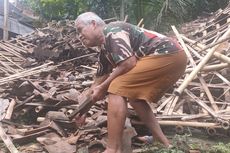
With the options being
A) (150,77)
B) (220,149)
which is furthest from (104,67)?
(220,149)

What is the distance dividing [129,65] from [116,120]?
512 millimetres

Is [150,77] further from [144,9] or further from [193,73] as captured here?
[144,9]

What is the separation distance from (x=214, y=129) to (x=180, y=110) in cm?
70

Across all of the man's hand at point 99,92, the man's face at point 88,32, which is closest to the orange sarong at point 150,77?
the man's hand at point 99,92

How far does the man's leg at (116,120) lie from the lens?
3.44 metres

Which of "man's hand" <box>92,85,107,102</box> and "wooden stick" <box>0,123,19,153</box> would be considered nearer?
"man's hand" <box>92,85,107,102</box>

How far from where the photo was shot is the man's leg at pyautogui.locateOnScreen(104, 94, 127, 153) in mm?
3436

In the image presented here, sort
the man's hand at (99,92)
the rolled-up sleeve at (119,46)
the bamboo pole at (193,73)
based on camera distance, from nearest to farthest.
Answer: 1. the rolled-up sleeve at (119,46)
2. the man's hand at (99,92)
3. the bamboo pole at (193,73)

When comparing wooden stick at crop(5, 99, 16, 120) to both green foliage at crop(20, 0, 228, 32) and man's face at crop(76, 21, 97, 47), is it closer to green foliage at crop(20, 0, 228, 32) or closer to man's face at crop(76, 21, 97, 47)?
man's face at crop(76, 21, 97, 47)

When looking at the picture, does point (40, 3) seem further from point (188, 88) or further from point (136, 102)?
point (136, 102)

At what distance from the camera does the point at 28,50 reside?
10578 millimetres

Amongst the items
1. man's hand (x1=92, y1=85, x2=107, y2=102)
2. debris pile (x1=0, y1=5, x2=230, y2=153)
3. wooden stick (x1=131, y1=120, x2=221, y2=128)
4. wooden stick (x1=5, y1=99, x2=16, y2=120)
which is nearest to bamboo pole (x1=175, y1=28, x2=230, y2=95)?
debris pile (x1=0, y1=5, x2=230, y2=153)

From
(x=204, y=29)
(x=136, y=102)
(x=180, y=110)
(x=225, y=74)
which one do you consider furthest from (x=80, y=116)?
(x=204, y=29)

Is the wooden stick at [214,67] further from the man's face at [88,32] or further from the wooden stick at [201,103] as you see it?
the man's face at [88,32]
